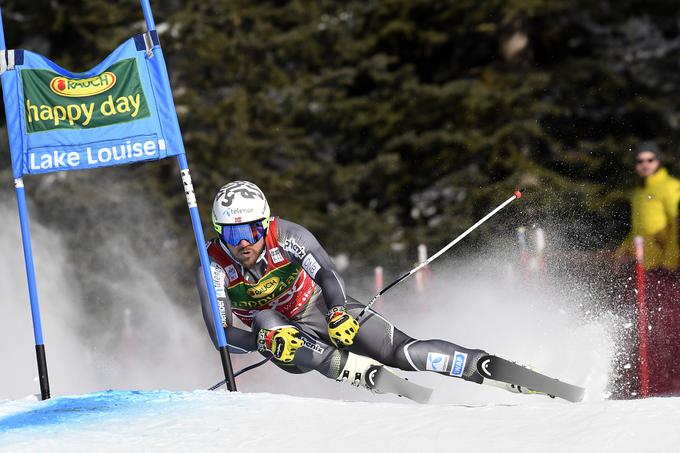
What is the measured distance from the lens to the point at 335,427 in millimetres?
5688

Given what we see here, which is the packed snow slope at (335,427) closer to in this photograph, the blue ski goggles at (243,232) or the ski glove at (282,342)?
the ski glove at (282,342)

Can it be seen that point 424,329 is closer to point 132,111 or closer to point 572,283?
point 572,283

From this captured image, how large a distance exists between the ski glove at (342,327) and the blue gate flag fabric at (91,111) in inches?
55.9

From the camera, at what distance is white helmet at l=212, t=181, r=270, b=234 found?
23.7 feet

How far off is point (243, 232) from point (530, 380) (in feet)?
6.14

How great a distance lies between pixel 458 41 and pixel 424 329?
41.7ft

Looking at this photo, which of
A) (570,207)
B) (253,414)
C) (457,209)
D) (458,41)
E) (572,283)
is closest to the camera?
(253,414)

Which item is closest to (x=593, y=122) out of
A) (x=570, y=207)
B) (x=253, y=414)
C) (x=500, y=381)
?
(x=570, y=207)

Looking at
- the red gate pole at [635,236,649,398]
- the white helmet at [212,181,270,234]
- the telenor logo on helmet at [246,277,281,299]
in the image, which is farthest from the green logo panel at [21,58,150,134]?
the red gate pole at [635,236,649,398]

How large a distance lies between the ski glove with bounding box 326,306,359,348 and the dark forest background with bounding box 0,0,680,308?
12.3 metres

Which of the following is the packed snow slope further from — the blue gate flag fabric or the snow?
the blue gate flag fabric

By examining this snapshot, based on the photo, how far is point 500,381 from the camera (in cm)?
703

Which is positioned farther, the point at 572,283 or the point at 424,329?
the point at 424,329

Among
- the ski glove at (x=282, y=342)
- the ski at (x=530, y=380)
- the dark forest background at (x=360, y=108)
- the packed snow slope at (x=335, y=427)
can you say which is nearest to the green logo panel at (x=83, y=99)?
the ski glove at (x=282, y=342)
